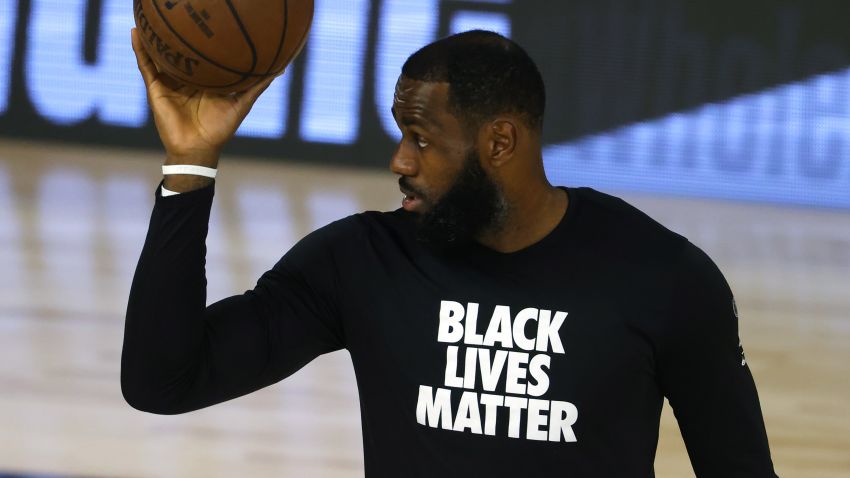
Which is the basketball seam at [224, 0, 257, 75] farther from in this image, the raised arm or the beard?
the beard

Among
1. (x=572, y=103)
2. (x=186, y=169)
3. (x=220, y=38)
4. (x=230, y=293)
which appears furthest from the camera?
(x=572, y=103)

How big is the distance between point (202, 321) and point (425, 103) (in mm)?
398

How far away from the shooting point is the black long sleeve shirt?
1544 mm

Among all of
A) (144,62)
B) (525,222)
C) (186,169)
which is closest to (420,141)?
(525,222)

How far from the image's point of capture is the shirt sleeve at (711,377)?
1573mm

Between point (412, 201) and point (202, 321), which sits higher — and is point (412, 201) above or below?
above

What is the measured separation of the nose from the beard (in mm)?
55

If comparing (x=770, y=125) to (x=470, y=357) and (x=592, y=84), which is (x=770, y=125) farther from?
(x=470, y=357)

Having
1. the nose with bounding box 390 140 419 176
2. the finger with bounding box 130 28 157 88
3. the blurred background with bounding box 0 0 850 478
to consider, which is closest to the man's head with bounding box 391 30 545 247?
the nose with bounding box 390 140 419 176

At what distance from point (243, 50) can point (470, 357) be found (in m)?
0.56

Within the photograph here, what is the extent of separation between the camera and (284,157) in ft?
26.8

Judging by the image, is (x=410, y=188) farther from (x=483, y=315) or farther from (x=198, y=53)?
(x=198, y=53)

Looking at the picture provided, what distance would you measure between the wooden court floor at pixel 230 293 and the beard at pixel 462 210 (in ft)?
5.34

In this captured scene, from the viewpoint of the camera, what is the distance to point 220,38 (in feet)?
5.76
